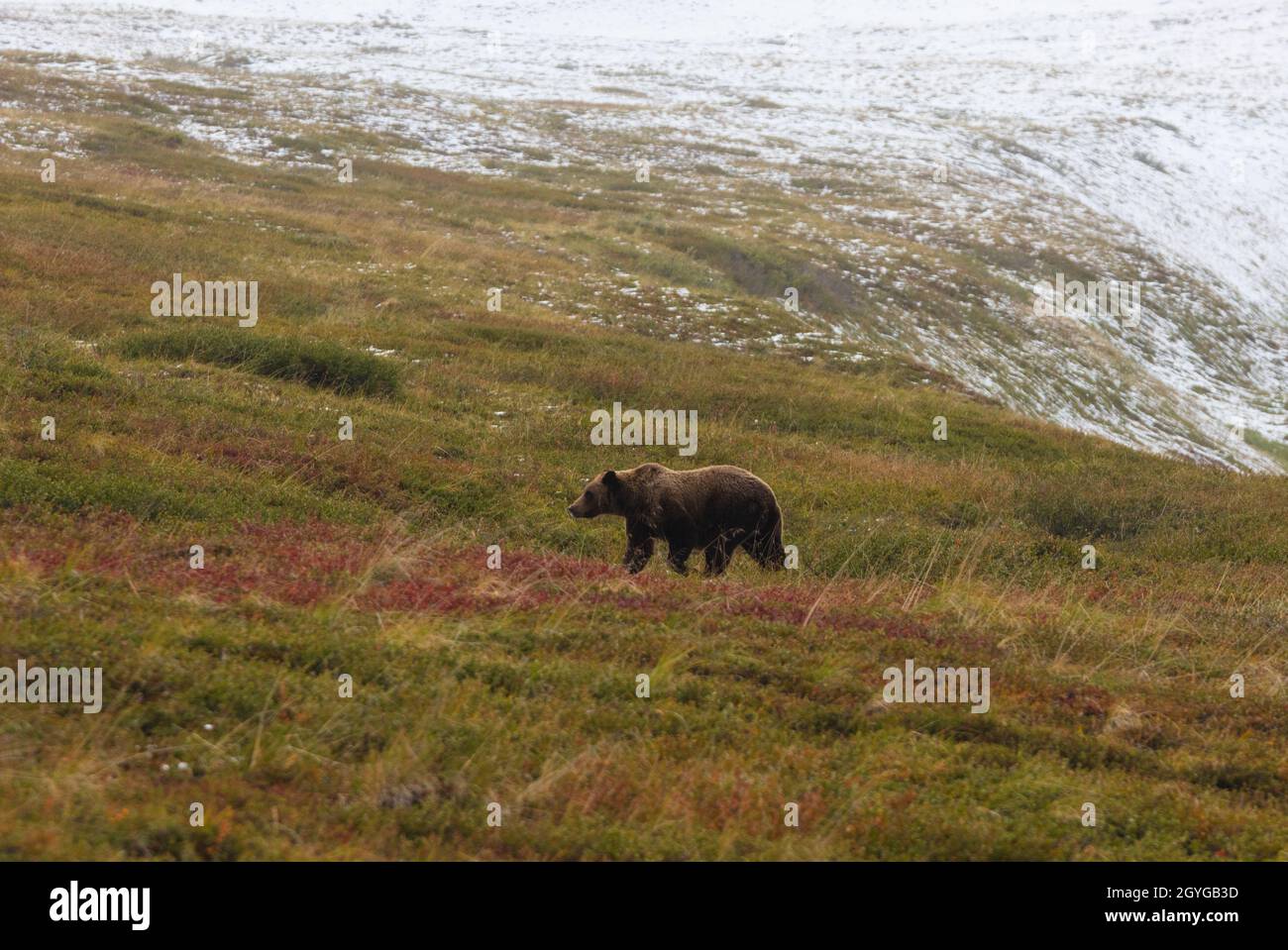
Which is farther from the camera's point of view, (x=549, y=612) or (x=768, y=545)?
(x=768, y=545)

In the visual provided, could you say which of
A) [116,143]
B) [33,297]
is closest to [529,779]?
[33,297]

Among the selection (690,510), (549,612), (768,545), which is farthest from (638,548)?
(549,612)

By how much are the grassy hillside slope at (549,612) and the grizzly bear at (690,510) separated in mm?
800

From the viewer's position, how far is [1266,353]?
165 ft

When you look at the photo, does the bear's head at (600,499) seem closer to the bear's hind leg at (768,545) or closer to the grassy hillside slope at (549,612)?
A: the grassy hillside slope at (549,612)

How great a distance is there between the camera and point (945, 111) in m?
92.1

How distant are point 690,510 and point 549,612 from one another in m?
4.13

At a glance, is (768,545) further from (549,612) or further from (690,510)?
(549,612)

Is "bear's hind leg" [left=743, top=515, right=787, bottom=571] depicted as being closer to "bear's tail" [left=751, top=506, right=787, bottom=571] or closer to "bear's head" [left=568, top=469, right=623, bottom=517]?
"bear's tail" [left=751, top=506, right=787, bottom=571]

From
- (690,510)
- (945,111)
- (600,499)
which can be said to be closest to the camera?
(690,510)

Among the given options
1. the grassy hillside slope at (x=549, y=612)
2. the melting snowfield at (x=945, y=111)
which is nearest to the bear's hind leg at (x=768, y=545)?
the grassy hillside slope at (x=549, y=612)

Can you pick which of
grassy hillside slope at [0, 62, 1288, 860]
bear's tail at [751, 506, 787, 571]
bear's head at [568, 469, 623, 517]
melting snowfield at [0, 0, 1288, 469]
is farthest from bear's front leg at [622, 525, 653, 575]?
melting snowfield at [0, 0, 1288, 469]

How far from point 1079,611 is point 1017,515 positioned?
669 cm

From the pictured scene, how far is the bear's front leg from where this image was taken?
1352 cm
